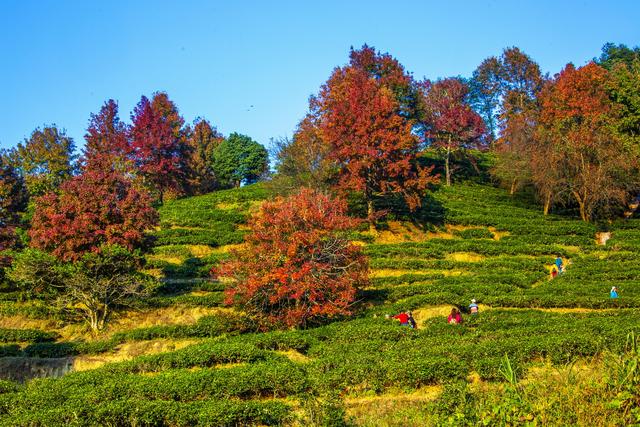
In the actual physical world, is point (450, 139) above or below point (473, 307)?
above

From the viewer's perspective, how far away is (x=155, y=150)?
1934 inches

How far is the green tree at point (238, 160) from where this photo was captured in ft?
215

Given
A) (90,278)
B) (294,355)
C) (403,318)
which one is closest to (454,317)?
(403,318)

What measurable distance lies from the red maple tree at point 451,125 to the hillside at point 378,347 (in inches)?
647

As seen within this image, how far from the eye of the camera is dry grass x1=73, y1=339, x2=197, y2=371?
68.2ft

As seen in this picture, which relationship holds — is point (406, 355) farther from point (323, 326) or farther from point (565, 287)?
point (565, 287)

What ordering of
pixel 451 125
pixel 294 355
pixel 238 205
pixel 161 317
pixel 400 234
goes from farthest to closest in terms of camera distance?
pixel 451 125 < pixel 238 205 < pixel 400 234 < pixel 161 317 < pixel 294 355

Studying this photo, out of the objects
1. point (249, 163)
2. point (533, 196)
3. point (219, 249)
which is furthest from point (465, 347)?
point (249, 163)

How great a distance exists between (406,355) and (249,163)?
4961 cm

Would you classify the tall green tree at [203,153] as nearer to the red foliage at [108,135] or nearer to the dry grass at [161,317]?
the red foliage at [108,135]

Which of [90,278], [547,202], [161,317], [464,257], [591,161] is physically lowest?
[161,317]

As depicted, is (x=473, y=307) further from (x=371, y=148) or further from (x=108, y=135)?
(x=108, y=135)

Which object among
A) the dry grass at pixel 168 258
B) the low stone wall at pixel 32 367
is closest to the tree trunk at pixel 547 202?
the dry grass at pixel 168 258

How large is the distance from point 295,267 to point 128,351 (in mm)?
6558
